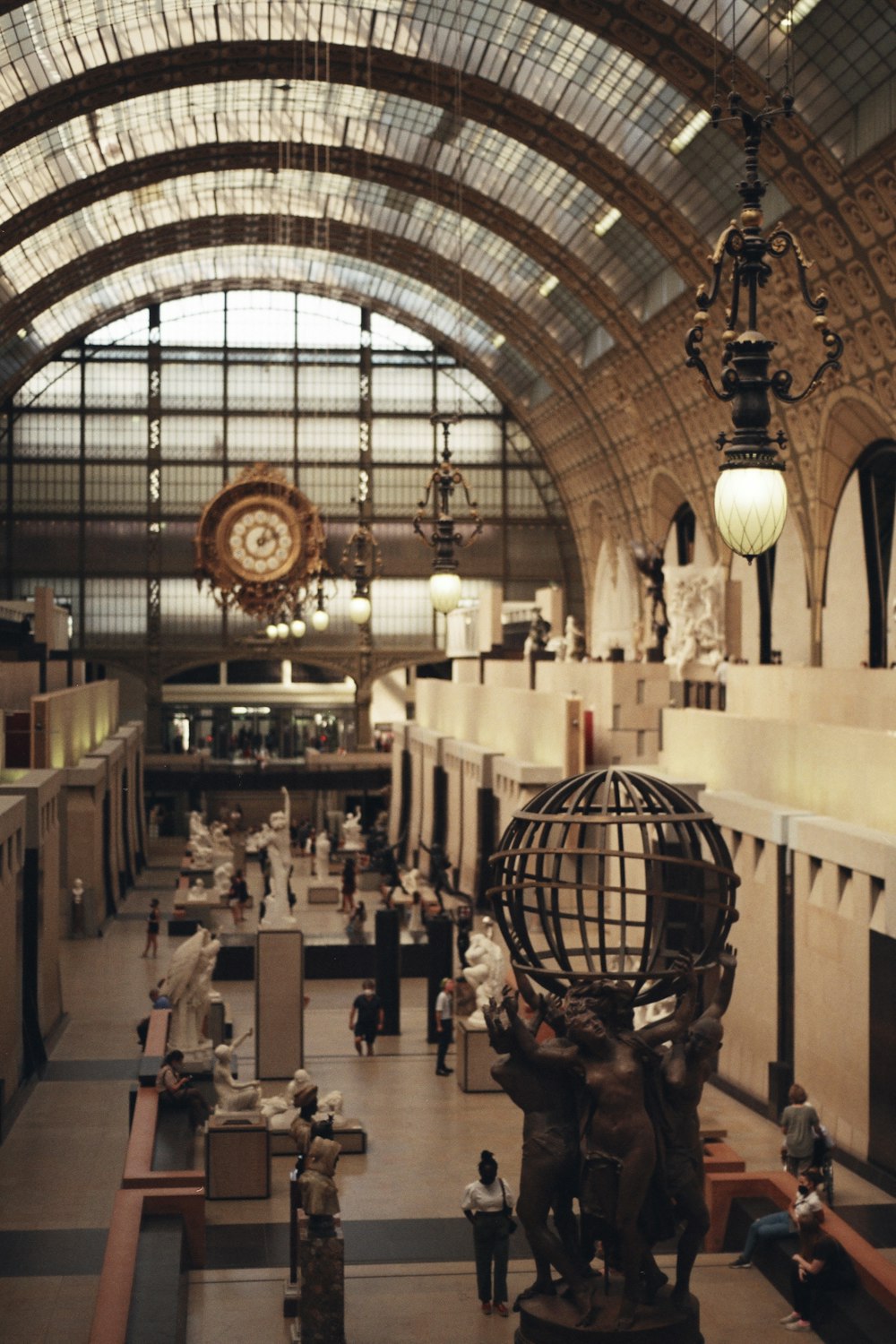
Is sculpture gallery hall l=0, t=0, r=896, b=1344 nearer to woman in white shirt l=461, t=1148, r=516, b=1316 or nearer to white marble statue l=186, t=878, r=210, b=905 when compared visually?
woman in white shirt l=461, t=1148, r=516, b=1316

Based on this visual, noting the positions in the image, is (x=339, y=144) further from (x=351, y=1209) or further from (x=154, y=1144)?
(x=351, y=1209)

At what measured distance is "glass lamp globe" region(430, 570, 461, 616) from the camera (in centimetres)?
1767

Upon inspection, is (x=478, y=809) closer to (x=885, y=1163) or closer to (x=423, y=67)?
(x=423, y=67)

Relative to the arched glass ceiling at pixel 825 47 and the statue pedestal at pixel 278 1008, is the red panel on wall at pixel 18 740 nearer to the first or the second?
the statue pedestal at pixel 278 1008

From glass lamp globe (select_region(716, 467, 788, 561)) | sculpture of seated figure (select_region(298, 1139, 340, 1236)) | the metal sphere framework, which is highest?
glass lamp globe (select_region(716, 467, 788, 561))

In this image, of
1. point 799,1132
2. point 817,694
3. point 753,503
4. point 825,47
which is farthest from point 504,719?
point 753,503

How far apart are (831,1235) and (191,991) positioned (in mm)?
8624

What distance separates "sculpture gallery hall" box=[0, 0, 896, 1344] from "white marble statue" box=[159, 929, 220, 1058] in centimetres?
8

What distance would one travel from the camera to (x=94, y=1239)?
13.9 meters

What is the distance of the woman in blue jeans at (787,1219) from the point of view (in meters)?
12.1

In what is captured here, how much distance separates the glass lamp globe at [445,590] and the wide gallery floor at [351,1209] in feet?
17.3

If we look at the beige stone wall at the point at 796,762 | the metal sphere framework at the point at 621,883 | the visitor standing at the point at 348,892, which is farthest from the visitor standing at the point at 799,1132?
the visitor standing at the point at 348,892

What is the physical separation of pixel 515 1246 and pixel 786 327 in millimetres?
23554

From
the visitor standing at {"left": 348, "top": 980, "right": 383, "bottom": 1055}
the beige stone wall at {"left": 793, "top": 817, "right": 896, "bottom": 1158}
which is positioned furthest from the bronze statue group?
the visitor standing at {"left": 348, "top": 980, "right": 383, "bottom": 1055}
